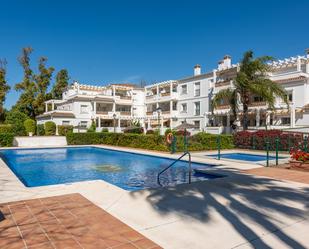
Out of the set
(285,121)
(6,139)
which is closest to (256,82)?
(285,121)

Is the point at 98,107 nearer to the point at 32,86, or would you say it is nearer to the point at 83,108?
the point at 83,108

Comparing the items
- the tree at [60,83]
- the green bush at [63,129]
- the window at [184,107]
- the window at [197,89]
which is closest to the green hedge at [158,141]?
the green bush at [63,129]

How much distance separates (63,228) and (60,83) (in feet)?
181

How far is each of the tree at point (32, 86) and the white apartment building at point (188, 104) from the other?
9.42 feet

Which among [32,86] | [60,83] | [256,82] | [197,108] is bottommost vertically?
[197,108]

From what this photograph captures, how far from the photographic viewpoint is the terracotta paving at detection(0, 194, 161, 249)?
4.39 m

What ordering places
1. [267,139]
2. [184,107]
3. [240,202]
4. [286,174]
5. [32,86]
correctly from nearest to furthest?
1. [240,202]
2. [286,174]
3. [267,139]
4. [184,107]
5. [32,86]

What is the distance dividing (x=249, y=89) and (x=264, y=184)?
19.0 m

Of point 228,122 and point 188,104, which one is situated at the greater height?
point 188,104

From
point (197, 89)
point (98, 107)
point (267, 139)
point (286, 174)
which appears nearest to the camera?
point (286, 174)

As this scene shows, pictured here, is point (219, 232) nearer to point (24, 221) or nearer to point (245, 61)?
point (24, 221)

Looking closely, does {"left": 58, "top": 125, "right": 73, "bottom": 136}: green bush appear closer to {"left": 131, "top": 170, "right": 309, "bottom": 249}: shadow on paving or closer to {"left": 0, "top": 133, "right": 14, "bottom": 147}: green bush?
{"left": 0, "top": 133, "right": 14, "bottom": 147}: green bush

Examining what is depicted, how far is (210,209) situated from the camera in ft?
20.2

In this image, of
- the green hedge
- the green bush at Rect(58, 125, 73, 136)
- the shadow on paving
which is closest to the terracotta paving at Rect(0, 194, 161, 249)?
the shadow on paving
